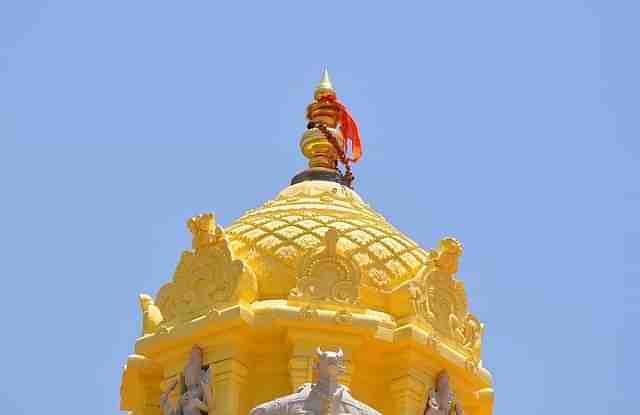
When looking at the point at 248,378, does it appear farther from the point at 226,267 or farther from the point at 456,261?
the point at 456,261

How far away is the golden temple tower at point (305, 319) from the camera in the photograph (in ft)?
100

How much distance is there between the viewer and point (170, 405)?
30766 mm

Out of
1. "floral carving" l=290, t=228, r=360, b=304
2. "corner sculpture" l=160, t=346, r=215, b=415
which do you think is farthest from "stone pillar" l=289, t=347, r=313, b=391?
"corner sculpture" l=160, t=346, r=215, b=415

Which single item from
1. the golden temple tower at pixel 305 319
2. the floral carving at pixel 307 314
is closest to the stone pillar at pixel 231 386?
the golden temple tower at pixel 305 319

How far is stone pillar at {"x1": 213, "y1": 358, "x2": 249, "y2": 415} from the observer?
30297mm

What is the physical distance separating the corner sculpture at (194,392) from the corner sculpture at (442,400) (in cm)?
313

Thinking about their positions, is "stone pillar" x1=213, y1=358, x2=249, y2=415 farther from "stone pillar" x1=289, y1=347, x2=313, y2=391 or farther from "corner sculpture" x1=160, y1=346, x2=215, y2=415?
"stone pillar" x1=289, y1=347, x2=313, y2=391

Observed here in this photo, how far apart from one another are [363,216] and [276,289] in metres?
2.31

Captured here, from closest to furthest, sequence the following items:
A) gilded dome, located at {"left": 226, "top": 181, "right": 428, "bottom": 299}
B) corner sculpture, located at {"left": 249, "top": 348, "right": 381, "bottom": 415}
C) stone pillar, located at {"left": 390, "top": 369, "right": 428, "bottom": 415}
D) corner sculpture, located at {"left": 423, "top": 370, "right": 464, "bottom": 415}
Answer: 1. corner sculpture, located at {"left": 249, "top": 348, "right": 381, "bottom": 415}
2. stone pillar, located at {"left": 390, "top": 369, "right": 428, "bottom": 415}
3. corner sculpture, located at {"left": 423, "top": 370, "right": 464, "bottom": 415}
4. gilded dome, located at {"left": 226, "top": 181, "right": 428, "bottom": 299}

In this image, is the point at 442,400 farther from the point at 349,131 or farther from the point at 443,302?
the point at 349,131

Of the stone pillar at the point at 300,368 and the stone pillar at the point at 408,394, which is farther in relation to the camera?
the stone pillar at the point at 408,394

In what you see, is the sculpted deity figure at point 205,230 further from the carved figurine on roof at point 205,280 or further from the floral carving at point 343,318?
the floral carving at point 343,318

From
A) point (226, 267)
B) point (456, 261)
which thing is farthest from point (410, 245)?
point (226, 267)

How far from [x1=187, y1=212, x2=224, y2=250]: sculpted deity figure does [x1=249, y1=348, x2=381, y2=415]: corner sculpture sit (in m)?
4.36
